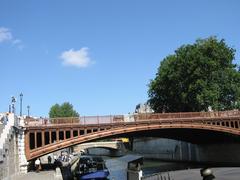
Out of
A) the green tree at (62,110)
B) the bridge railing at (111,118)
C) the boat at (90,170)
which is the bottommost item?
the boat at (90,170)

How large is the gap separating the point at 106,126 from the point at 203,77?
24.5 metres

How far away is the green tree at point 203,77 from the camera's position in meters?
59.6

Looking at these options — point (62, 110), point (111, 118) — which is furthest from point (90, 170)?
point (62, 110)

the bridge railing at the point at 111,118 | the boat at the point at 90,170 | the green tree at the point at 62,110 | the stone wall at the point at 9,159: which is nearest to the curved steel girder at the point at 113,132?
the bridge railing at the point at 111,118

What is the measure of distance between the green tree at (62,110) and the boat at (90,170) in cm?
7882

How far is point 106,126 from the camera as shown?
4059 centimetres

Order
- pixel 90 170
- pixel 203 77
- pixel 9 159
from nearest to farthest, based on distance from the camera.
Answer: pixel 9 159 < pixel 90 170 < pixel 203 77

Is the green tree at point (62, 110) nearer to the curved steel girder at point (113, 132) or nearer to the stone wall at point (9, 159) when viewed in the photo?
the curved steel girder at point (113, 132)

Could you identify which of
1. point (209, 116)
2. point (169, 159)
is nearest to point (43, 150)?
point (209, 116)

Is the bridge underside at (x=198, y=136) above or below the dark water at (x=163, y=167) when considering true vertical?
above

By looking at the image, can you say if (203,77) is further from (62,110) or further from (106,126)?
(62,110)

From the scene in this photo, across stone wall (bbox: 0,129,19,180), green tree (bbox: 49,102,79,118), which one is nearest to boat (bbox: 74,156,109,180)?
stone wall (bbox: 0,129,19,180)

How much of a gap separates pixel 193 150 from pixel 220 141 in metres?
8.24

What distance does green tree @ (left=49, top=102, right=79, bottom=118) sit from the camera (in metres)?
110
